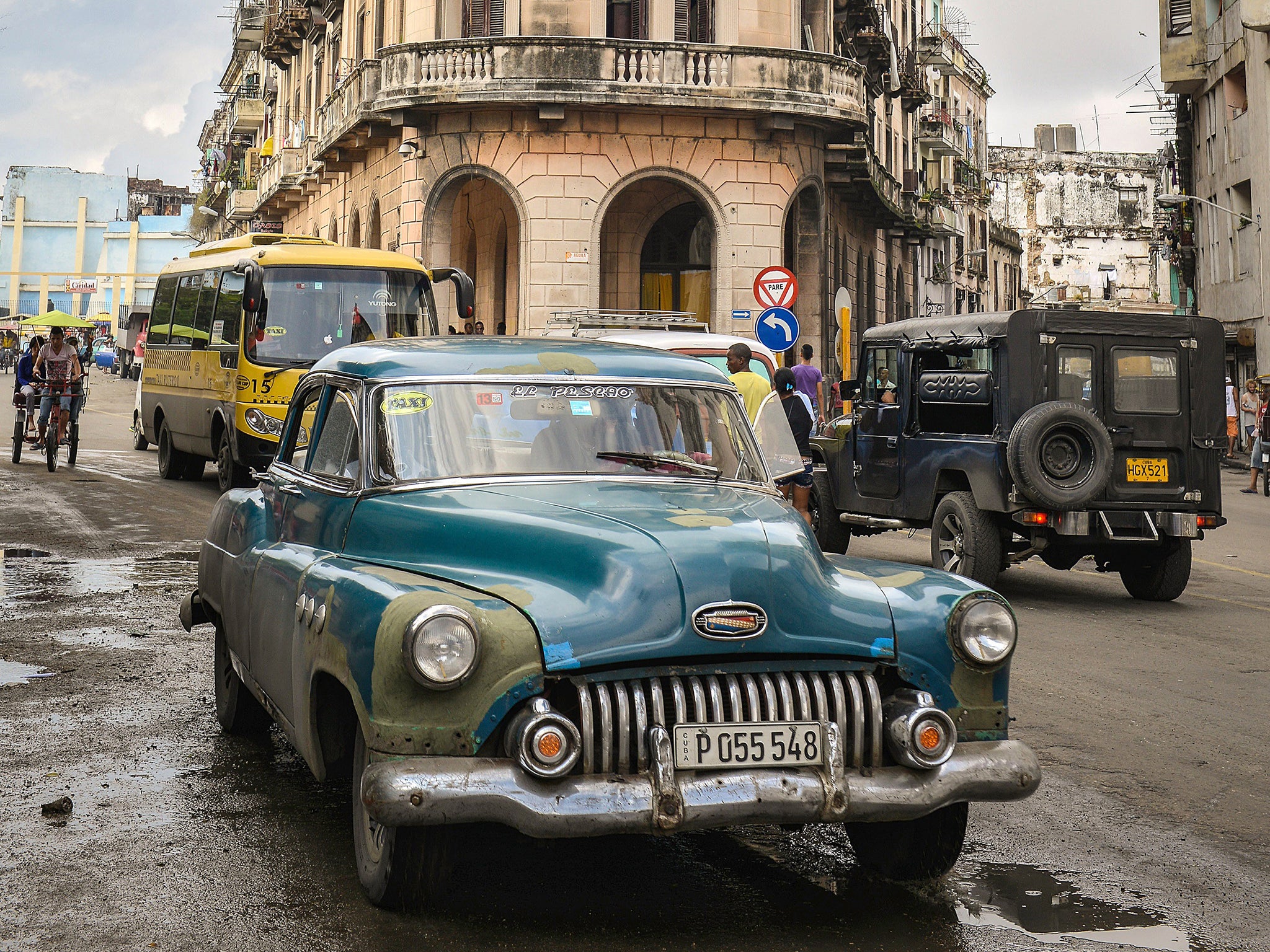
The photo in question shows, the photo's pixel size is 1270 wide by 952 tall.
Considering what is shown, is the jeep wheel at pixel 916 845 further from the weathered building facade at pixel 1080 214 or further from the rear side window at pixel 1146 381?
the weathered building facade at pixel 1080 214

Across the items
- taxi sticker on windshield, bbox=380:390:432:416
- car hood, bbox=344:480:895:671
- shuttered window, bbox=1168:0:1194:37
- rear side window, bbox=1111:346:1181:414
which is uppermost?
shuttered window, bbox=1168:0:1194:37

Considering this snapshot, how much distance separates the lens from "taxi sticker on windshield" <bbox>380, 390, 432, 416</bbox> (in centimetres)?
532

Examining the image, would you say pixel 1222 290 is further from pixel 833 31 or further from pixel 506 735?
pixel 506 735

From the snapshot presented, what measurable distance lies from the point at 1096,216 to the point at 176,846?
3360 inches

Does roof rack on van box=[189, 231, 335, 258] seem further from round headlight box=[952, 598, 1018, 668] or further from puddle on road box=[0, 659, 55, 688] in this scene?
round headlight box=[952, 598, 1018, 668]

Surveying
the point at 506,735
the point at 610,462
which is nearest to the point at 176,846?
the point at 506,735

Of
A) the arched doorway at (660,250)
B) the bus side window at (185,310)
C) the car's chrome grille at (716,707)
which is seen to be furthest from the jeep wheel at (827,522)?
the arched doorway at (660,250)

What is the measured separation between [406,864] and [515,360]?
193 cm

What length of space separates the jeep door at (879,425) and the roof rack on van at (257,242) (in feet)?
25.0

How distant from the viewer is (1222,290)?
143ft

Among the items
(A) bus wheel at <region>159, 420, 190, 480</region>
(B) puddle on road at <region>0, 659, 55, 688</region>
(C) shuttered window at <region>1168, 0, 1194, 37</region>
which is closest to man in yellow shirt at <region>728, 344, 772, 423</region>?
(B) puddle on road at <region>0, 659, 55, 688</region>

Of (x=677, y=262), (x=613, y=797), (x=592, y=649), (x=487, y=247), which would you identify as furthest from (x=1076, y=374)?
(x=487, y=247)

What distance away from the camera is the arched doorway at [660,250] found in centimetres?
3153

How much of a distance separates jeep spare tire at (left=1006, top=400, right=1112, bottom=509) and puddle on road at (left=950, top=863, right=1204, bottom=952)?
21.3ft
